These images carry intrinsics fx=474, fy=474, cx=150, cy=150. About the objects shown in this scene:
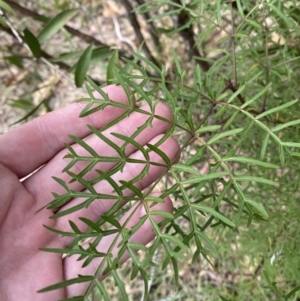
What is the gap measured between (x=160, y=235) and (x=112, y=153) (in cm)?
36

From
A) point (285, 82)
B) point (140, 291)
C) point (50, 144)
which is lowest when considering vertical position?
point (140, 291)

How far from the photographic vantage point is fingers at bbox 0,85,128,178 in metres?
1.07

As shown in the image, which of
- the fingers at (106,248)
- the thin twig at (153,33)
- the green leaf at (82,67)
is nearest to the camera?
the fingers at (106,248)

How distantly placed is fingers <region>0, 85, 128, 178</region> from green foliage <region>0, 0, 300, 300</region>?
70 mm

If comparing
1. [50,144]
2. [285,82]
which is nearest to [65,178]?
[50,144]

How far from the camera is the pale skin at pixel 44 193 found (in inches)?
38.3

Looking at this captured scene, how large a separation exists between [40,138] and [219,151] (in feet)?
1.43

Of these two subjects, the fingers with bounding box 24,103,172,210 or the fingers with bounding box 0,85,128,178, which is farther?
the fingers with bounding box 0,85,128,178

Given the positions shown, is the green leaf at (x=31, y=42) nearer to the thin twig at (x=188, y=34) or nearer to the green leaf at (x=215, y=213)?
the thin twig at (x=188, y=34)

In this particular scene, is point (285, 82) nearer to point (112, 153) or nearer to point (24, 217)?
point (112, 153)

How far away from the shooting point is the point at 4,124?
2.32 m

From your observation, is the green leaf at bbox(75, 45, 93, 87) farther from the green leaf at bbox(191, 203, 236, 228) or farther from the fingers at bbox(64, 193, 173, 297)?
the green leaf at bbox(191, 203, 236, 228)

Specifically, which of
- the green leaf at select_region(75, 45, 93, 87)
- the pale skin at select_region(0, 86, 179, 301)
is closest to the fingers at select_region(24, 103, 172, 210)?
the pale skin at select_region(0, 86, 179, 301)

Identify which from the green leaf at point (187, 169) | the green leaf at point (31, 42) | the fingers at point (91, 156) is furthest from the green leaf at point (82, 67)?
the green leaf at point (187, 169)
